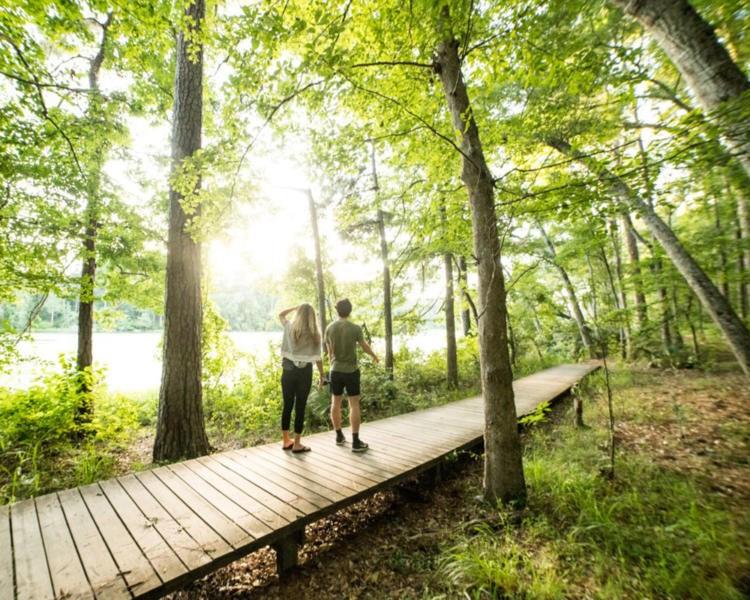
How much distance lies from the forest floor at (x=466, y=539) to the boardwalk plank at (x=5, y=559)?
1190mm

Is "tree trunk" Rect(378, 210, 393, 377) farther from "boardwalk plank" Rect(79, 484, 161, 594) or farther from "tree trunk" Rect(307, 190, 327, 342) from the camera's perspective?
"boardwalk plank" Rect(79, 484, 161, 594)

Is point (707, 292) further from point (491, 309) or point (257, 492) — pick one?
point (257, 492)

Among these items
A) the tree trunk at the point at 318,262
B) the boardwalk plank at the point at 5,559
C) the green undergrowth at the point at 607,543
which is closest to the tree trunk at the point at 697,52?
the green undergrowth at the point at 607,543

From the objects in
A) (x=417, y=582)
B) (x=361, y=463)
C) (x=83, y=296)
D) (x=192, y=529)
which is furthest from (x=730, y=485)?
(x=83, y=296)

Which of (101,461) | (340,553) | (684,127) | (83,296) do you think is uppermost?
(684,127)

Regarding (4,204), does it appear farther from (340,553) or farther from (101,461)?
(340,553)

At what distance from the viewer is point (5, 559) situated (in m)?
2.44

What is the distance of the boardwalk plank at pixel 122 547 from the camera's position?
223 cm

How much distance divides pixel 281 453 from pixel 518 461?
321cm

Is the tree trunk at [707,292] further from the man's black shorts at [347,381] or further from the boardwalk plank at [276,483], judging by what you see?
the boardwalk plank at [276,483]

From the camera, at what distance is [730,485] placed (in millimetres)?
3910

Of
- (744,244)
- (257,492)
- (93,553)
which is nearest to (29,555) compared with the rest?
(93,553)

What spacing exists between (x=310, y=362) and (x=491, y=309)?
2517 millimetres

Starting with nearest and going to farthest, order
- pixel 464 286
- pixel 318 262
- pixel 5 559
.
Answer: pixel 5 559, pixel 464 286, pixel 318 262
